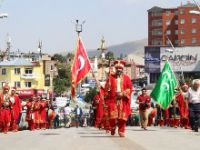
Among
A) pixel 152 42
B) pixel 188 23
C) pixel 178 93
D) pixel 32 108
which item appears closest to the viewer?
pixel 178 93

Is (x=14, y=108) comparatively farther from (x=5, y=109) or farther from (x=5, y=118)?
(x=5, y=109)

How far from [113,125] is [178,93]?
444 inches

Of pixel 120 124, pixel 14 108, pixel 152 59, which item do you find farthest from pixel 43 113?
pixel 152 59

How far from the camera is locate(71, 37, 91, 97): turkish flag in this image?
26.1 metres

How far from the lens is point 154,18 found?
602 feet

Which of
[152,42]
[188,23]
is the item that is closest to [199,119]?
[188,23]

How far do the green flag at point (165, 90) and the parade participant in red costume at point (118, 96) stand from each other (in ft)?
36.4

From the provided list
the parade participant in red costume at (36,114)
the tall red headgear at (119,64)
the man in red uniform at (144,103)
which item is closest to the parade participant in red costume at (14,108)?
the man in red uniform at (144,103)

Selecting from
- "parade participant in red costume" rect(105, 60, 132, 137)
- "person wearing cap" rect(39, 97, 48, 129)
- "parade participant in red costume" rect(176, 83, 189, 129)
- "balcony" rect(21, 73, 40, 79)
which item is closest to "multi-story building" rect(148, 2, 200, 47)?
"balcony" rect(21, 73, 40, 79)

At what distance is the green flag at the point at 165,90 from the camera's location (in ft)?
99.2

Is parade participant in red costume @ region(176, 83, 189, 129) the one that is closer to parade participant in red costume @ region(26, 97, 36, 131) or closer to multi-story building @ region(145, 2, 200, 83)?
parade participant in red costume @ region(26, 97, 36, 131)

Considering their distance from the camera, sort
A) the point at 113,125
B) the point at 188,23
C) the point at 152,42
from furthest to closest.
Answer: the point at 152,42 < the point at 188,23 < the point at 113,125

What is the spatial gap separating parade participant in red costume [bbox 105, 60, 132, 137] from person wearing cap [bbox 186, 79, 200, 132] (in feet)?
14.1

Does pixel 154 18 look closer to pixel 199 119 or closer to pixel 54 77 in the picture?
pixel 54 77
